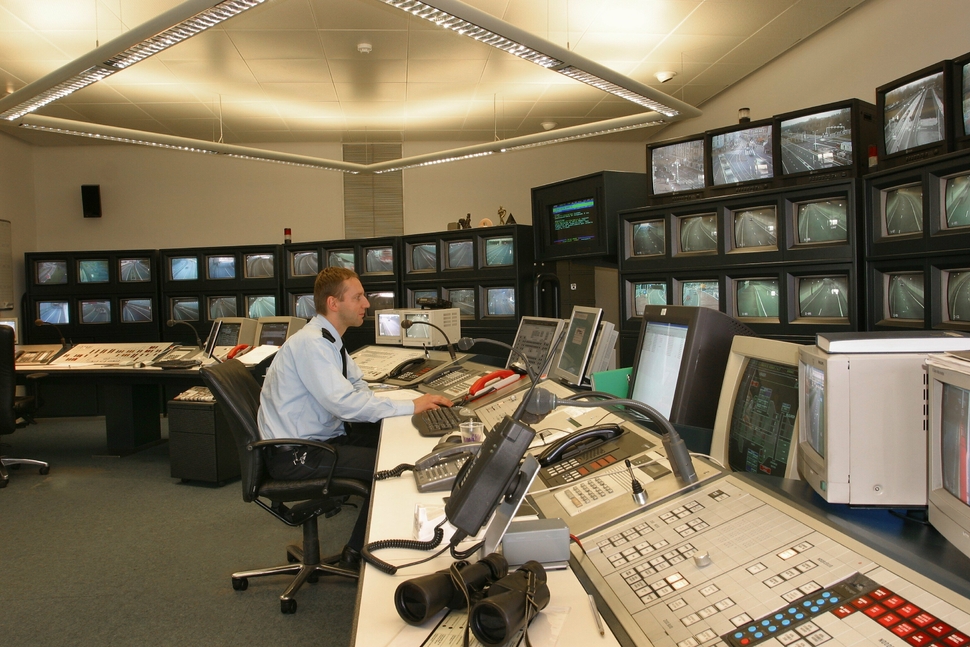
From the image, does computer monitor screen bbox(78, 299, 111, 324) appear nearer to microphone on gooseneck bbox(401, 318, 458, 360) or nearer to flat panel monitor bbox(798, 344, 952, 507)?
microphone on gooseneck bbox(401, 318, 458, 360)

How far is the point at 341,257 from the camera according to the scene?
5445mm

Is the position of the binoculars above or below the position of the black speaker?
below

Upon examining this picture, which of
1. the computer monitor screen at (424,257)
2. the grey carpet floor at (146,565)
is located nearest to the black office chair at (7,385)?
the grey carpet floor at (146,565)

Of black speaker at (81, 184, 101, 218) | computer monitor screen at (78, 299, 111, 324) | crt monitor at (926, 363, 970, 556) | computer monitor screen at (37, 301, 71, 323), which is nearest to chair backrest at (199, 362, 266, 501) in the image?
crt monitor at (926, 363, 970, 556)

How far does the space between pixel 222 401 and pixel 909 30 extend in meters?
4.21

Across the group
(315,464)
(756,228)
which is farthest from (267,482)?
(756,228)

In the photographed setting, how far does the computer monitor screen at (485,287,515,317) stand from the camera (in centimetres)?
482

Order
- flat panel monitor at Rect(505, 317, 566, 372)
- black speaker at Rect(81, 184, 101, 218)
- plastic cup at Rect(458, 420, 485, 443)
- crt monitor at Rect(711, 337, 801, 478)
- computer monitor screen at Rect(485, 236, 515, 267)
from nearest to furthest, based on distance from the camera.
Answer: crt monitor at Rect(711, 337, 801, 478), plastic cup at Rect(458, 420, 485, 443), flat panel monitor at Rect(505, 317, 566, 372), computer monitor screen at Rect(485, 236, 515, 267), black speaker at Rect(81, 184, 101, 218)

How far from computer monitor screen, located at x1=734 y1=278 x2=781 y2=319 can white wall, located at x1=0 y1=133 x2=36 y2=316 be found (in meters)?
6.80

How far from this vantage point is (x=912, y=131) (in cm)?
247

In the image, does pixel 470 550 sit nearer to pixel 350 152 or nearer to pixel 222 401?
pixel 222 401

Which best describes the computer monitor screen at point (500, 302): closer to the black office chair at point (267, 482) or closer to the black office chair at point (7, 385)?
the black office chair at point (267, 482)

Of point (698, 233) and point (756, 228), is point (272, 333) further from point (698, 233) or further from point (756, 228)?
point (756, 228)

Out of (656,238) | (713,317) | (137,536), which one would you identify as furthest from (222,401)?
(656,238)
